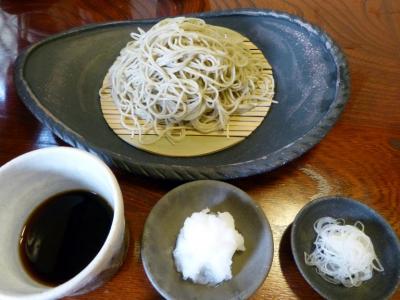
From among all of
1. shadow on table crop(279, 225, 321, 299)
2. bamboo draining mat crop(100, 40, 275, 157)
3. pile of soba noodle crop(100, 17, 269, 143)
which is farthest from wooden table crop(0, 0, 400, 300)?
pile of soba noodle crop(100, 17, 269, 143)

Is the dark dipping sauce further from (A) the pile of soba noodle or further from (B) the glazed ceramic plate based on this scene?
(A) the pile of soba noodle

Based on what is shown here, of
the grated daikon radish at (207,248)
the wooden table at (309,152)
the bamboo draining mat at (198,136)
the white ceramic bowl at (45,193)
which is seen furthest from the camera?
the bamboo draining mat at (198,136)

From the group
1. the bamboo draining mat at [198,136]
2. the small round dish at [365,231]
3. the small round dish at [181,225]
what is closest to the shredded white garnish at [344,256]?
the small round dish at [365,231]

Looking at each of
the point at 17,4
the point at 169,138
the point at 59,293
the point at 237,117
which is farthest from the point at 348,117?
the point at 17,4

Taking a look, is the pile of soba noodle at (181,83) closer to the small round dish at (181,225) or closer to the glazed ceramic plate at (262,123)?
the glazed ceramic plate at (262,123)

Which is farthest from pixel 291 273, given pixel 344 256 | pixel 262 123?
pixel 262 123

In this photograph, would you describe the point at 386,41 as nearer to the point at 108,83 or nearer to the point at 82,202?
the point at 108,83
